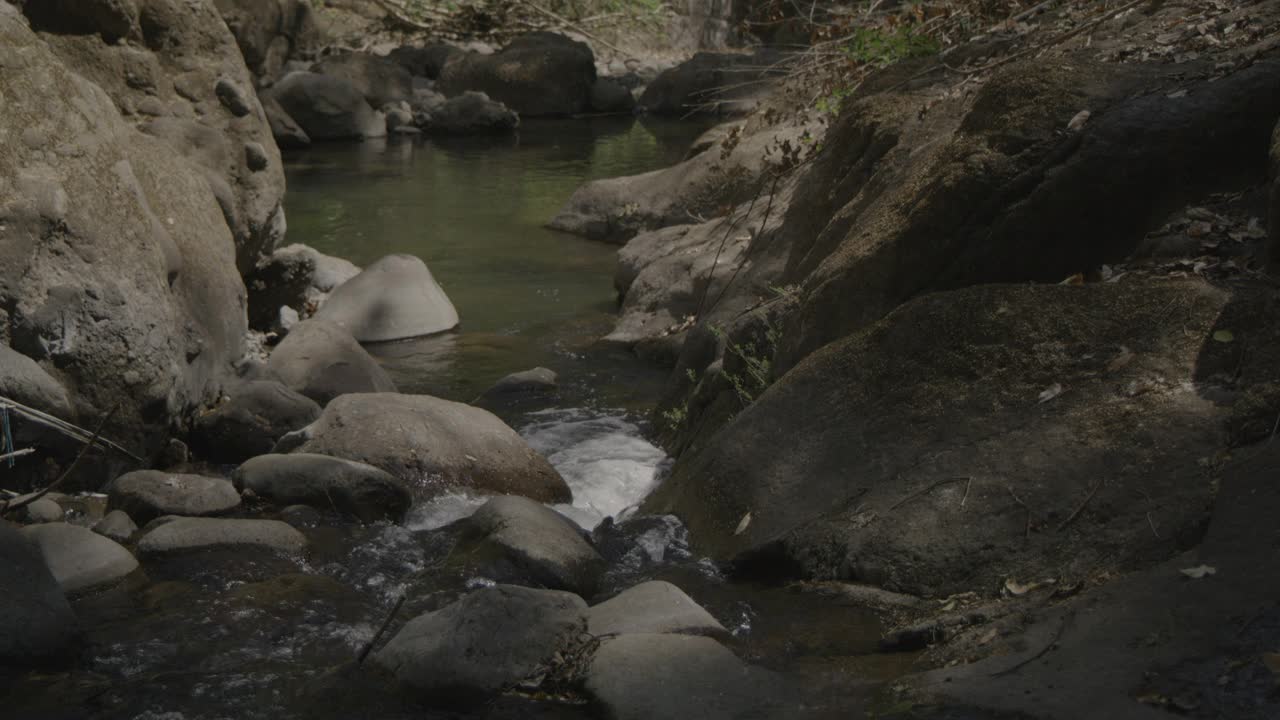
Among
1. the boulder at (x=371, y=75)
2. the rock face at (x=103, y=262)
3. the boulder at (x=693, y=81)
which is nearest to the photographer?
the rock face at (x=103, y=262)

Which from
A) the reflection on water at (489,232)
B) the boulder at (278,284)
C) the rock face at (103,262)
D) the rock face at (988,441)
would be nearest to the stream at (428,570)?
the reflection on water at (489,232)

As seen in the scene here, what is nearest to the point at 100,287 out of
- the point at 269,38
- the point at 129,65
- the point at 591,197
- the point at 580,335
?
the point at 129,65

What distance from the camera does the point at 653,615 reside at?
416cm

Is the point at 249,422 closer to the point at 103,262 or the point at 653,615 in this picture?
the point at 103,262

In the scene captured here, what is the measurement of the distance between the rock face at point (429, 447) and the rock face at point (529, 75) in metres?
18.0

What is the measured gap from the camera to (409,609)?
15.8 feet

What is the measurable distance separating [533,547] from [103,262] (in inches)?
113

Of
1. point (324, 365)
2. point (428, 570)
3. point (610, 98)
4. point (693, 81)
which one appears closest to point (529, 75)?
point (610, 98)

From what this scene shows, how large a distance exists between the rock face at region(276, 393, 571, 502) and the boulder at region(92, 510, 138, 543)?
1.08 meters

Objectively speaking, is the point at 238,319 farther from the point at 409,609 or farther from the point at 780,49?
the point at 780,49

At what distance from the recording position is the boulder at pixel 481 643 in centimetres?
391

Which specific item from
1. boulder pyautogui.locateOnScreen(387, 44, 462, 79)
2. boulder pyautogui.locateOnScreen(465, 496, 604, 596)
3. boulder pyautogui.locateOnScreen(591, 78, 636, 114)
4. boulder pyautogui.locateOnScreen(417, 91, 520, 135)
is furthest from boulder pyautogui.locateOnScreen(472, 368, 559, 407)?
boulder pyautogui.locateOnScreen(387, 44, 462, 79)

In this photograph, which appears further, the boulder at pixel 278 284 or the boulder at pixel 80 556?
the boulder at pixel 278 284

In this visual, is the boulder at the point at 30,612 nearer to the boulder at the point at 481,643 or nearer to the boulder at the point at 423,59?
the boulder at the point at 481,643
